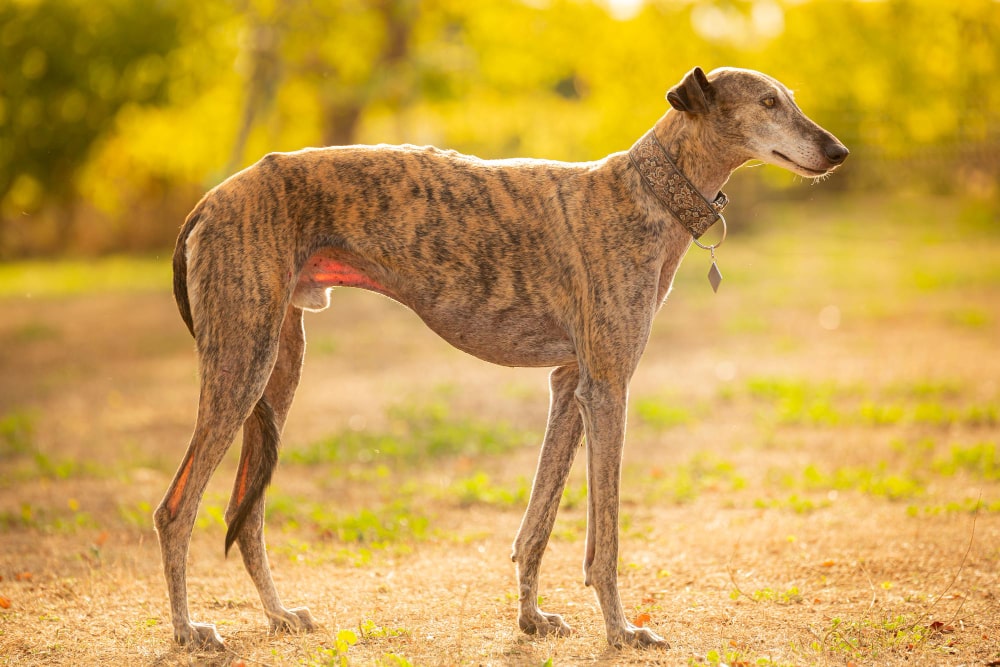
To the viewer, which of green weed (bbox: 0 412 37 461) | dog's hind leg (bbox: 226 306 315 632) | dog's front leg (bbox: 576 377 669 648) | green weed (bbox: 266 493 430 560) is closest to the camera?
dog's front leg (bbox: 576 377 669 648)

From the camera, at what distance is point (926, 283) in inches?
744

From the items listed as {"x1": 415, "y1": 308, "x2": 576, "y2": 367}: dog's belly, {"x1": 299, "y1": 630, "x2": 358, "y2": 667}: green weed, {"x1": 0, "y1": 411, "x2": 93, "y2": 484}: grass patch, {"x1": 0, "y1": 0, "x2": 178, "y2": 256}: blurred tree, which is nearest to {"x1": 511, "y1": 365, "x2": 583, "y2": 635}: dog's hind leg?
{"x1": 415, "y1": 308, "x2": 576, "y2": 367}: dog's belly

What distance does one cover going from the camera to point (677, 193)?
15.9ft

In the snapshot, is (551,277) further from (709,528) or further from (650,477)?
(650,477)

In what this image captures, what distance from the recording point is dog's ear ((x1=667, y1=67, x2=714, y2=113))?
15.5ft

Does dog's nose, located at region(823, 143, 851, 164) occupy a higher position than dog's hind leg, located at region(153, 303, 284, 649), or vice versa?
dog's nose, located at region(823, 143, 851, 164)

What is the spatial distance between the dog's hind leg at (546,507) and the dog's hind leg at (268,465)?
1.01 meters

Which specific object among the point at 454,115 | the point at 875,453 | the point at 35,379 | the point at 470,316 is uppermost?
the point at 454,115

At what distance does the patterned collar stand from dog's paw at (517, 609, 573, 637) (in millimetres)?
1904

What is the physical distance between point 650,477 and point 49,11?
2173 cm

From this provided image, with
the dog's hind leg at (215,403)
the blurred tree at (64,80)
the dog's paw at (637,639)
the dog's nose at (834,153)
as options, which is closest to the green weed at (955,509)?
the dog's paw at (637,639)

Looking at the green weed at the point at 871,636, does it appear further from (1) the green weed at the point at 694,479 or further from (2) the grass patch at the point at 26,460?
(2) the grass patch at the point at 26,460

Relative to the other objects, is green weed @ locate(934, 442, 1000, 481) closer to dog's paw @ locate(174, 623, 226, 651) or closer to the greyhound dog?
the greyhound dog

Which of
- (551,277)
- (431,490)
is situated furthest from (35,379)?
(551,277)
